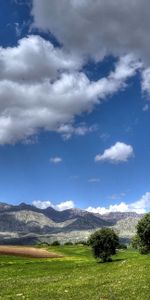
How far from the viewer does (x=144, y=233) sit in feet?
258

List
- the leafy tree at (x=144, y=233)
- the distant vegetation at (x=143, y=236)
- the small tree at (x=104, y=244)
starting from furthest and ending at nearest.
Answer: the small tree at (x=104, y=244) < the distant vegetation at (x=143, y=236) < the leafy tree at (x=144, y=233)

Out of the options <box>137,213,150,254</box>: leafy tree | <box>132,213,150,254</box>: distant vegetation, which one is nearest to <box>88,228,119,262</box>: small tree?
<box>132,213,150,254</box>: distant vegetation

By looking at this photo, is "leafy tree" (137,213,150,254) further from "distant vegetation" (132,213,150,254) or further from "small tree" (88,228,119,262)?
"small tree" (88,228,119,262)

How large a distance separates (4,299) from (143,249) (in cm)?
4736

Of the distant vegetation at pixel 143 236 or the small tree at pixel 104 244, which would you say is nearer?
the distant vegetation at pixel 143 236

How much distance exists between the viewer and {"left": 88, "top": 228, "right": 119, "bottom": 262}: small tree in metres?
84.7

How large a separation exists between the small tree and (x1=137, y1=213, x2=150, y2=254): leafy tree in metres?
6.51

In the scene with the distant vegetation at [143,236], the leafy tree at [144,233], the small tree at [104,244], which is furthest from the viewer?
the small tree at [104,244]

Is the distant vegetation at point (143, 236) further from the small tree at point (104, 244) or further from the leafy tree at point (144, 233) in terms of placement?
the small tree at point (104, 244)

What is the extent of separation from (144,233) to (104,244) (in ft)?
30.6

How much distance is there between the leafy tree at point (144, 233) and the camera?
78562mm

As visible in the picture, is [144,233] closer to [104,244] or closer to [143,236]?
[143,236]

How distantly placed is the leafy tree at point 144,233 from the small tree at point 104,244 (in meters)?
6.51

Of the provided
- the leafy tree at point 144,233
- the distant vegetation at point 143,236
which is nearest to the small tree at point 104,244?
the distant vegetation at point 143,236
